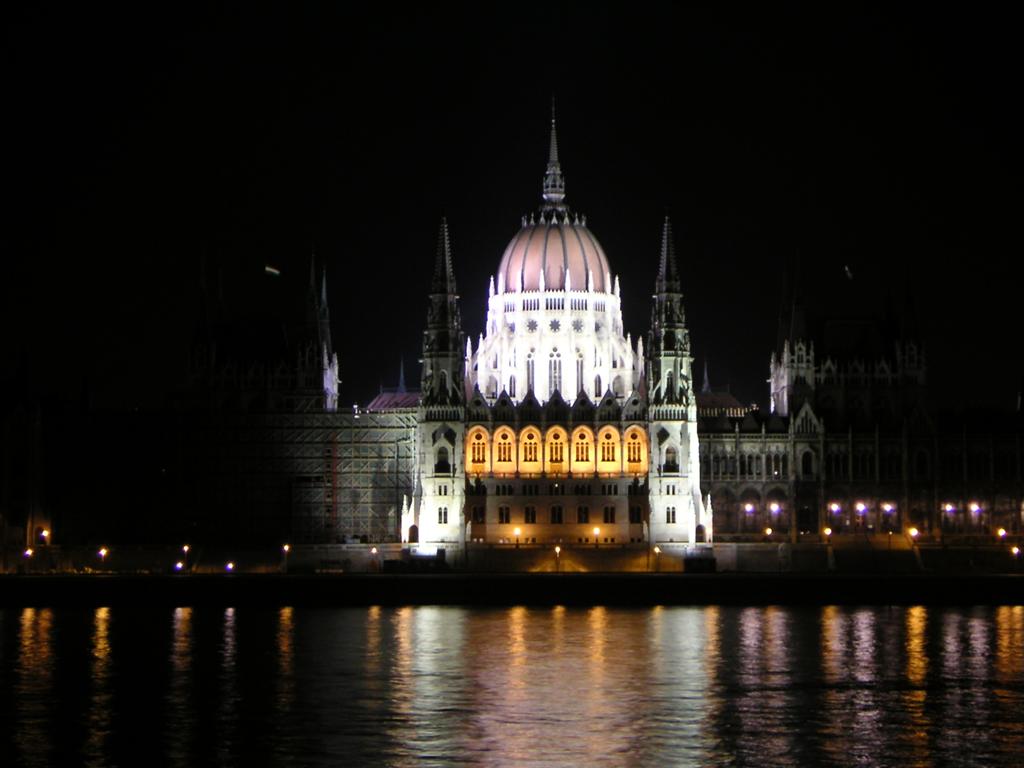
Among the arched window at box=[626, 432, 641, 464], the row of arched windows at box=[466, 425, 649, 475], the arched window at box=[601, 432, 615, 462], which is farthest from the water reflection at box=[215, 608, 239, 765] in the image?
the arched window at box=[626, 432, 641, 464]

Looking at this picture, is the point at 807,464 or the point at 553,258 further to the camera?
the point at 553,258

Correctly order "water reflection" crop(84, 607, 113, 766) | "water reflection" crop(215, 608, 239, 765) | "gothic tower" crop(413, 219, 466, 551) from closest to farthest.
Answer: "water reflection" crop(84, 607, 113, 766)
"water reflection" crop(215, 608, 239, 765)
"gothic tower" crop(413, 219, 466, 551)

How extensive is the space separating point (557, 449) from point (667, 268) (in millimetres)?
14944

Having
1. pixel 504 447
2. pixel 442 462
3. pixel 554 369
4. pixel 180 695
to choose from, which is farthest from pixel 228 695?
pixel 554 369

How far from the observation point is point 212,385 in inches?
6649

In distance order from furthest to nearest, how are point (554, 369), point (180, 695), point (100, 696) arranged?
1. point (554, 369)
2. point (180, 695)
3. point (100, 696)

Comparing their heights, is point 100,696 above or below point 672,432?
below

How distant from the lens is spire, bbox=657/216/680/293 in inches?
5915

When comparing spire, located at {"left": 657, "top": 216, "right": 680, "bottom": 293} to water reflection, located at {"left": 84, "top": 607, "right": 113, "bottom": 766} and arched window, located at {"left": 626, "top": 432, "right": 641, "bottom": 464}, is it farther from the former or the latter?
water reflection, located at {"left": 84, "top": 607, "right": 113, "bottom": 766}

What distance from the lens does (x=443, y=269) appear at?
151 m

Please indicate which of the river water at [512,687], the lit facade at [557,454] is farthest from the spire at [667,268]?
the river water at [512,687]

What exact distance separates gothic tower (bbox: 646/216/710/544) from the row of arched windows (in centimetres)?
153

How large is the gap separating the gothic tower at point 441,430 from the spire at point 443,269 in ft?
0.31

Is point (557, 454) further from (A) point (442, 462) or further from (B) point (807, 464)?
(B) point (807, 464)
